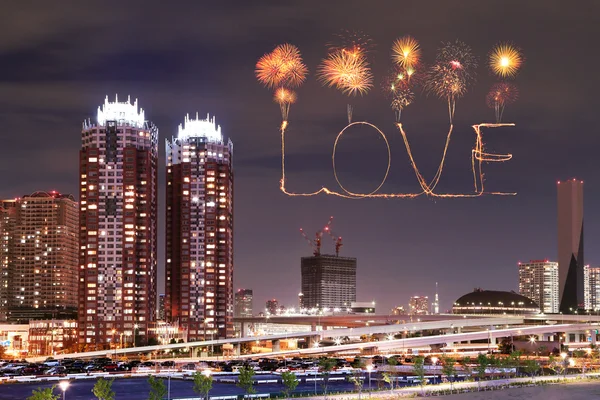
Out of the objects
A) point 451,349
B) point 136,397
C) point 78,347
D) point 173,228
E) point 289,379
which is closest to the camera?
point 289,379

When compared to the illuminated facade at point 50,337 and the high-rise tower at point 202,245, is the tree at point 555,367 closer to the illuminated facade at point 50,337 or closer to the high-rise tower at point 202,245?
the high-rise tower at point 202,245

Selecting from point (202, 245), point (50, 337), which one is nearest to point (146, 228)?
point (202, 245)

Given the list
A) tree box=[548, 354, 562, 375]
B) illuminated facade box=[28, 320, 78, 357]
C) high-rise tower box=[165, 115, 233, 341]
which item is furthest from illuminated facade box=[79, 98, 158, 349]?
tree box=[548, 354, 562, 375]

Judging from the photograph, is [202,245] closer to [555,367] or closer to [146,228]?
[146,228]

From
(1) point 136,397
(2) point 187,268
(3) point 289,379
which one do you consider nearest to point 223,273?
(2) point 187,268

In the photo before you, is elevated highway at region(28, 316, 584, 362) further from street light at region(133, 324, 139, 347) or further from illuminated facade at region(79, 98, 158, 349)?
illuminated facade at region(79, 98, 158, 349)

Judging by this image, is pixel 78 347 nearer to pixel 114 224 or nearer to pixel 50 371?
pixel 114 224

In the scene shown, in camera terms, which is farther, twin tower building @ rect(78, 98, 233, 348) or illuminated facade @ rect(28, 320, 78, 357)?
illuminated facade @ rect(28, 320, 78, 357)
